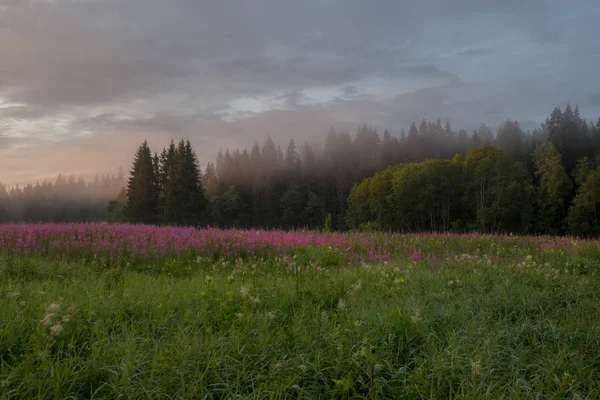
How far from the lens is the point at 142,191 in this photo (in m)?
47.2

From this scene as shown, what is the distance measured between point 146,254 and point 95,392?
22.5 feet

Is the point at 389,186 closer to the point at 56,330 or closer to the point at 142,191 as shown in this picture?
the point at 142,191

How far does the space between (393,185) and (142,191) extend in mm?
33820

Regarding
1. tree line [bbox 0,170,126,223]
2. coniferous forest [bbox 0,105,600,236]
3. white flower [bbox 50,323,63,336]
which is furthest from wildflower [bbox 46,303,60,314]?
tree line [bbox 0,170,126,223]

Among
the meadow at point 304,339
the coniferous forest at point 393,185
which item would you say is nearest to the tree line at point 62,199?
the coniferous forest at point 393,185

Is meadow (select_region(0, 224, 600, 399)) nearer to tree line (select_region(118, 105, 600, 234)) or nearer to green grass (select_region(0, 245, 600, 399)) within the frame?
green grass (select_region(0, 245, 600, 399))

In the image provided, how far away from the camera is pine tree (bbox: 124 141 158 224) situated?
46.8 meters

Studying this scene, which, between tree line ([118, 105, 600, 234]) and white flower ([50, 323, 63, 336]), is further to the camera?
tree line ([118, 105, 600, 234])

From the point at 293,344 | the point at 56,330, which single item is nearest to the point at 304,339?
the point at 293,344

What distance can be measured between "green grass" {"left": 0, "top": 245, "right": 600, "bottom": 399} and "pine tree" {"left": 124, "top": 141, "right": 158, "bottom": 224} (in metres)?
44.0

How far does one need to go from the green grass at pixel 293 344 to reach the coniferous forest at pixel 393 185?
24.0 meters

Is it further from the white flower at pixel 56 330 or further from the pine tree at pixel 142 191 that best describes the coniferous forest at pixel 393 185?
the white flower at pixel 56 330

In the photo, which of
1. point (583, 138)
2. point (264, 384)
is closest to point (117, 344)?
point (264, 384)

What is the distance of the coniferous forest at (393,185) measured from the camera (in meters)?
47.5
